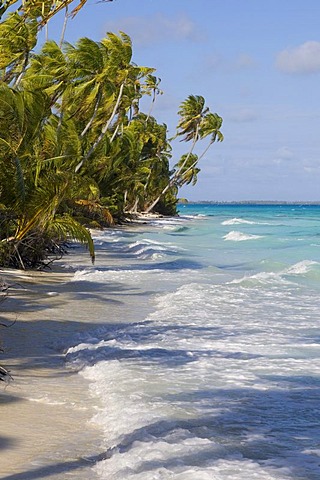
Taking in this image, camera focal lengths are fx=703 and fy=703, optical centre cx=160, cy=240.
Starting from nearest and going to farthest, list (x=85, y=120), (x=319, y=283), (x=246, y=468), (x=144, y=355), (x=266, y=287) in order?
(x=246, y=468) < (x=144, y=355) < (x=266, y=287) < (x=319, y=283) < (x=85, y=120)

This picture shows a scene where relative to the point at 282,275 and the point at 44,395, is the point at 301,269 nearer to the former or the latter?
the point at 282,275

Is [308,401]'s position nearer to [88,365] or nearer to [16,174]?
[88,365]

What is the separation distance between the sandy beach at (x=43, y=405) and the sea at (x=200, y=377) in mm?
145

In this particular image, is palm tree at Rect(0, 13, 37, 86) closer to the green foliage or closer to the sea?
the green foliage

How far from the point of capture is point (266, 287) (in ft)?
53.5

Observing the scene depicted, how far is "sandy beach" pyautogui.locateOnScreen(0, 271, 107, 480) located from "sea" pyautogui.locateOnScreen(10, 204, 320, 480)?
0.15m

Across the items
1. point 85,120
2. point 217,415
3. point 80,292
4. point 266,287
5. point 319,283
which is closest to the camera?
point 217,415

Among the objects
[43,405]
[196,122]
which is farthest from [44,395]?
[196,122]

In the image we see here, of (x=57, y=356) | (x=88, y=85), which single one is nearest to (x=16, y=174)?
(x=57, y=356)

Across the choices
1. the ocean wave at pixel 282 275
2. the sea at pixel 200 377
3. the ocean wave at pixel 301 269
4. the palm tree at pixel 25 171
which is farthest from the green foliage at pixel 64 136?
the ocean wave at pixel 301 269

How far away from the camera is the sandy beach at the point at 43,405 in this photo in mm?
4786

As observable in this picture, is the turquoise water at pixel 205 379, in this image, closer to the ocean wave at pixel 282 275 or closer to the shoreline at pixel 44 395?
the shoreline at pixel 44 395

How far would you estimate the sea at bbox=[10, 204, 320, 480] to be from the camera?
16.6 feet

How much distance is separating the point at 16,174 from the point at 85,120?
20142 mm
